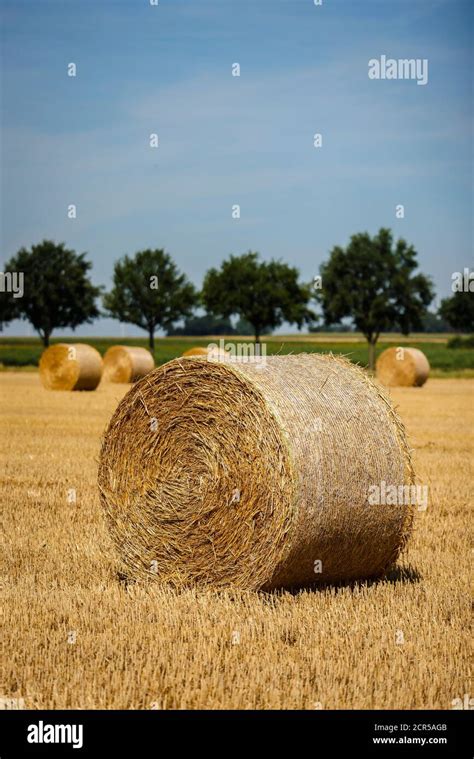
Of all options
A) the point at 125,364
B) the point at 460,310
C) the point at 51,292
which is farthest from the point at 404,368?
the point at 460,310

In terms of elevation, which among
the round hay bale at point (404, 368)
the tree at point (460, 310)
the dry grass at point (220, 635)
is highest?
the tree at point (460, 310)

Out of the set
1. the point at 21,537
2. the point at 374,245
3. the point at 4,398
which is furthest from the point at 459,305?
the point at 21,537

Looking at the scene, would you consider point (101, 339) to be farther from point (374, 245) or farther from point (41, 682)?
point (41, 682)

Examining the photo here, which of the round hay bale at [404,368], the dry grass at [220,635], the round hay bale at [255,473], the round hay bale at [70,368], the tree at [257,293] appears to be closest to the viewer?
the dry grass at [220,635]

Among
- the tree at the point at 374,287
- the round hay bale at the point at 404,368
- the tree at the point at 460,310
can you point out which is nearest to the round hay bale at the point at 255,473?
the round hay bale at the point at 404,368

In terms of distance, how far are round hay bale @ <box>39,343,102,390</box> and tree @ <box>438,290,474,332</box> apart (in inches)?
2457

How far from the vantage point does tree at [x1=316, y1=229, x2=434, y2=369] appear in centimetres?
6544

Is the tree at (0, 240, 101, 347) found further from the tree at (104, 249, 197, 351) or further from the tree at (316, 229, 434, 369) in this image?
the tree at (316, 229, 434, 369)

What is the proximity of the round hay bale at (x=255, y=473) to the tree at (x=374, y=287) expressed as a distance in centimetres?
5613

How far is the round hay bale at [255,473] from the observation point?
7656 millimetres

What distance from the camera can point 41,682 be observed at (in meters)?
6.00

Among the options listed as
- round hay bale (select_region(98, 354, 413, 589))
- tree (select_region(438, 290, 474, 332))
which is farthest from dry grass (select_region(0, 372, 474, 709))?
tree (select_region(438, 290, 474, 332))

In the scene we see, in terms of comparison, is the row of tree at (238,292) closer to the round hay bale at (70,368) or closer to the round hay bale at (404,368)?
the round hay bale at (404,368)
